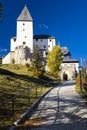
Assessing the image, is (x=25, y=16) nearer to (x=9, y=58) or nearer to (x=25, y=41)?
(x=25, y=41)

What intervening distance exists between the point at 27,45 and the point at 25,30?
253 inches

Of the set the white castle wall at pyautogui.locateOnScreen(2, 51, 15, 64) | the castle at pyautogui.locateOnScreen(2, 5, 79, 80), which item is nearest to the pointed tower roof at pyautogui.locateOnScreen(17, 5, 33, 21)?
the castle at pyautogui.locateOnScreen(2, 5, 79, 80)

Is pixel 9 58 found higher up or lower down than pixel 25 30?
lower down

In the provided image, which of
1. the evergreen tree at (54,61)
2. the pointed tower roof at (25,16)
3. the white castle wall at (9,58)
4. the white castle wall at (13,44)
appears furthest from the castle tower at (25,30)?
the evergreen tree at (54,61)

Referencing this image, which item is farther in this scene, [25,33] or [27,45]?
[25,33]

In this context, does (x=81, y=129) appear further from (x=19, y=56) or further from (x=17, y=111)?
(x=19, y=56)

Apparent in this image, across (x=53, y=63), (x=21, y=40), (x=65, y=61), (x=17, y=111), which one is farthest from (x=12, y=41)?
(x=17, y=111)

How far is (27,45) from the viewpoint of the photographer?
10412 centimetres

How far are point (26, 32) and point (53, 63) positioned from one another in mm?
38837

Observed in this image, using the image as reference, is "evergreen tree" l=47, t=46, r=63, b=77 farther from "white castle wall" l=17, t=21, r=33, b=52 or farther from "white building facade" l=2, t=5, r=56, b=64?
"white castle wall" l=17, t=21, r=33, b=52

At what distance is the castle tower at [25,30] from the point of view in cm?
10498

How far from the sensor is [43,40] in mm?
113000

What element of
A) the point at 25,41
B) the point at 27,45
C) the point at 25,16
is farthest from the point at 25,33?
the point at 25,16

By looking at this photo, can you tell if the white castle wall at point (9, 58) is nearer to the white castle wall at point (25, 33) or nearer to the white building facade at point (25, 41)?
the white building facade at point (25, 41)
